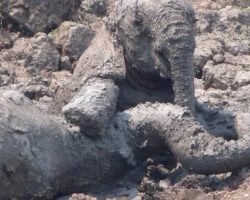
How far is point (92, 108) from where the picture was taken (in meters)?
5.75

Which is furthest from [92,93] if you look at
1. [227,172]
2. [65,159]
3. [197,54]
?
[197,54]

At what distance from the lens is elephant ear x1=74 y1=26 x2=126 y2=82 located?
6141mm

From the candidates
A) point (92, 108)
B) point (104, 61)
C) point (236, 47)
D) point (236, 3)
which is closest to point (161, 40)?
point (104, 61)

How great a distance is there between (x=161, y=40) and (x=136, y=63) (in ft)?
0.82

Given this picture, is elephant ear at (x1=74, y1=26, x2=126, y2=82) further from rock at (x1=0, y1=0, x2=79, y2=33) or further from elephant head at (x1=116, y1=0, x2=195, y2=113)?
rock at (x1=0, y1=0, x2=79, y2=33)

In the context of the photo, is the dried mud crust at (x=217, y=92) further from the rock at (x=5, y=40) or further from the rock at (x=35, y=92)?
the rock at (x=5, y=40)

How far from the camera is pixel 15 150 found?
558 cm

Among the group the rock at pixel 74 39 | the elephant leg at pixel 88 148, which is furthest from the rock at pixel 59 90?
the elephant leg at pixel 88 148

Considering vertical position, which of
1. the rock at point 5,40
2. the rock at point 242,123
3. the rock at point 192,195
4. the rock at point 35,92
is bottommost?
the rock at point 192,195

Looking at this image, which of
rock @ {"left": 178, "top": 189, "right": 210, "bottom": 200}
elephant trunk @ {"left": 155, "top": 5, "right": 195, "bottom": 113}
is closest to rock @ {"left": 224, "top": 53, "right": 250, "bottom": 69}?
elephant trunk @ {"left": 155, "top": 5, "right": 195, "bottom": 113}

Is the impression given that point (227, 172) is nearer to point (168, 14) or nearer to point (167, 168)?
point (167, 168)

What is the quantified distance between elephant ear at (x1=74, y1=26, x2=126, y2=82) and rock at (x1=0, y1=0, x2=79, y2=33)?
5.24ft

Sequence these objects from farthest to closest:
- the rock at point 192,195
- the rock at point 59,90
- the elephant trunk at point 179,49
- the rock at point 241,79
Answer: the rock at point 241,79 < the rock at point 59,90 < the elephant trunk at point 179,49 < the rock at point 192,195

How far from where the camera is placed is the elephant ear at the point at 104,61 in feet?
20.1
